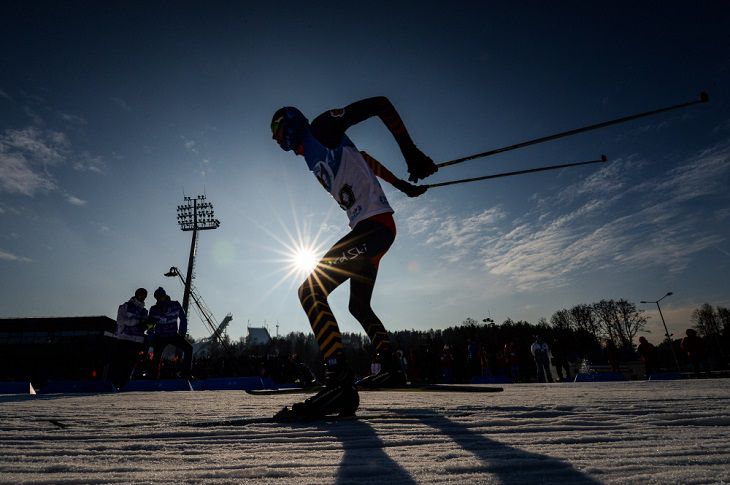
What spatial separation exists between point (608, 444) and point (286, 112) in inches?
120

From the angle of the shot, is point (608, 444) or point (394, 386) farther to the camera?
point (394, 386)

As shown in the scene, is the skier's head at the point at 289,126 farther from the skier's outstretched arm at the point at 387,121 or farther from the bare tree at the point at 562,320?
the bare tree at the point at 562,320

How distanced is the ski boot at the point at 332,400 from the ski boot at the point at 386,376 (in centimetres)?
93

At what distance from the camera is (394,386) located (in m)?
3.13

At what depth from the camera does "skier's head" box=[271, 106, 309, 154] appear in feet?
10.4

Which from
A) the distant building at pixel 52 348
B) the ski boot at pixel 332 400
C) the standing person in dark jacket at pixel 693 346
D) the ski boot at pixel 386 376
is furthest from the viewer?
the distant building at pixel 52 348

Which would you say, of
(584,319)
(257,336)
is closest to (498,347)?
(584,319)

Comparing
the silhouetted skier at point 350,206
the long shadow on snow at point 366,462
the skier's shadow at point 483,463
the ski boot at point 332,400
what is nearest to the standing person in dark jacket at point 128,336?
the silhouetted skier at point 350,206

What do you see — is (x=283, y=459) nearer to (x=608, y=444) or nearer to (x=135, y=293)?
(x=608, y=444)

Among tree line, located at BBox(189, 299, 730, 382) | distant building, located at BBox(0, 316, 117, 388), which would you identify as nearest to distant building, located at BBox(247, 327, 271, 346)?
tree line, located at BBox(189, 299, 730, 382)

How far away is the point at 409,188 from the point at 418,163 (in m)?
0.45

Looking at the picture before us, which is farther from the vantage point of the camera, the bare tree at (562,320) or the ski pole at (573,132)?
the bare tree at (562,320)

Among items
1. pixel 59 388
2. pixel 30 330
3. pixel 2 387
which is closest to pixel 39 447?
pixel 59 388

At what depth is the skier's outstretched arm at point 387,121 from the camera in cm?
300
